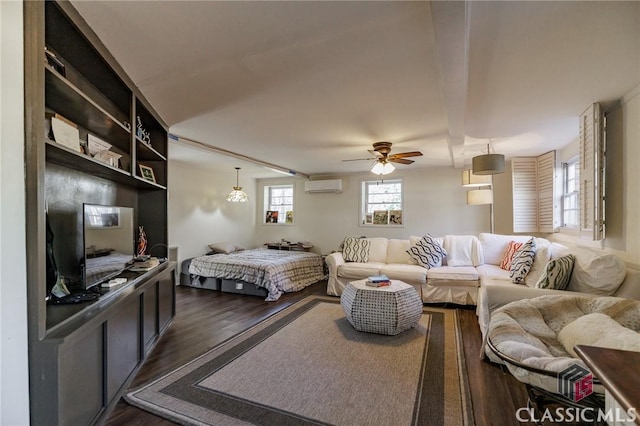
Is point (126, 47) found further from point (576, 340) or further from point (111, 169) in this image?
point (576, 340)

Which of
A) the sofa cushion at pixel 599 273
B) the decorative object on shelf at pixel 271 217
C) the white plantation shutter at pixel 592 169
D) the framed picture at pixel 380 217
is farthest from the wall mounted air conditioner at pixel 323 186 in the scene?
the sofa cushion at pixel 599 273

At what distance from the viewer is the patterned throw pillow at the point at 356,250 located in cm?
514

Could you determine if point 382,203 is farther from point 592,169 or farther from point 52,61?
point 52,61

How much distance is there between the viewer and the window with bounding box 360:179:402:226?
639 centimetres

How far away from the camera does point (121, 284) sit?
2225mm

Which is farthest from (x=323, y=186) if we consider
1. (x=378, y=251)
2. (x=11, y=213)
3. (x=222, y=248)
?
(x=11, y=213)

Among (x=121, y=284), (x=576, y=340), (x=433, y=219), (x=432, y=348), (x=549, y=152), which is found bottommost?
(x=432, y=348)

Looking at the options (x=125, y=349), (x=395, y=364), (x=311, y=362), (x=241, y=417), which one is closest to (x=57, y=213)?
(x=125, y=349)

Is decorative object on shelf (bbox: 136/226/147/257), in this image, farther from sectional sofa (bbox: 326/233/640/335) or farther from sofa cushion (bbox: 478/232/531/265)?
sofa cushion (bbox: 478/232/531/265)

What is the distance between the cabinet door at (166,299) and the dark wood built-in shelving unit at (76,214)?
2 centimetres

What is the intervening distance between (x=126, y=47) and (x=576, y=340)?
329 cm

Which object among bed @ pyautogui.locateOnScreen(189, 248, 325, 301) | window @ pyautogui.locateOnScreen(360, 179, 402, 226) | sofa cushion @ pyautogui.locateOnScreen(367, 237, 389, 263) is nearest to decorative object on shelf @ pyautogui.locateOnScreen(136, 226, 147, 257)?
bed @ pyautogui.locateOnScreen(189, 248, 325, 301)

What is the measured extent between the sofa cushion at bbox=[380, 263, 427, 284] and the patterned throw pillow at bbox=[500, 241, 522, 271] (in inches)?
45.1

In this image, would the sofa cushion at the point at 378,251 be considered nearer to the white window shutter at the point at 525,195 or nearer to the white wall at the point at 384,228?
→ the white wall at the point at 384,228
